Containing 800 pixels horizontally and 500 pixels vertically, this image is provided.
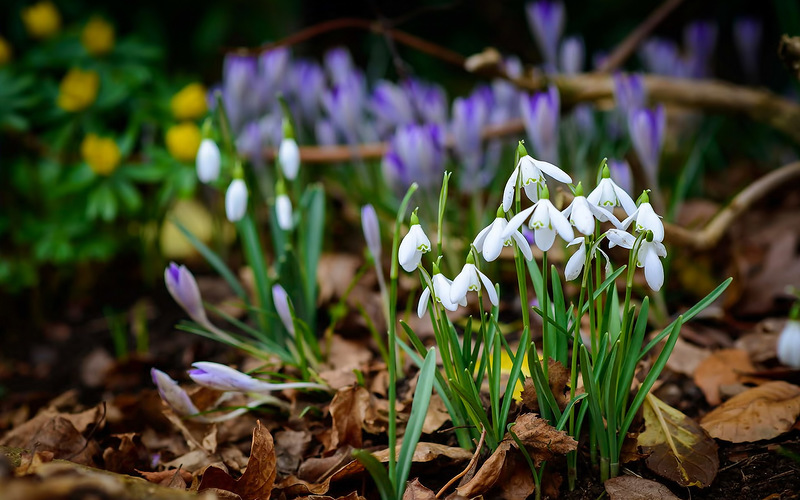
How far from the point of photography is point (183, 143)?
8.35 ft

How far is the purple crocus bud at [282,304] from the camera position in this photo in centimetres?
155

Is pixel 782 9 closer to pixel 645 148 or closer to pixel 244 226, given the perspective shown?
pixel 645 148

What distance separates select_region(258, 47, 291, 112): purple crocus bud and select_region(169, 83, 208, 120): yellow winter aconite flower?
25cm

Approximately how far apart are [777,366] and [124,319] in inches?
88.9

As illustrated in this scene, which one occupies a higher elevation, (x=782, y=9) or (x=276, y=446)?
(x=782, y=9)

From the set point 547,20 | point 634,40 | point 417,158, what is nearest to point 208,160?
point 417,158

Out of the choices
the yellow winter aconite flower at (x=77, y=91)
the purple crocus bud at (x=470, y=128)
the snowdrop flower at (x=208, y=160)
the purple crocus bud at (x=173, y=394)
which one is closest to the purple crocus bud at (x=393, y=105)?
the purple crocus bud at (x=470, y=128)

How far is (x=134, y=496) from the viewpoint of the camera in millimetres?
914

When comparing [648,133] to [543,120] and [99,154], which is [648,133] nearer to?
[543,120]

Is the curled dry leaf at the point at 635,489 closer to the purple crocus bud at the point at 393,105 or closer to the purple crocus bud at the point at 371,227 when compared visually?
the purple crocus bud at the point at 371,227

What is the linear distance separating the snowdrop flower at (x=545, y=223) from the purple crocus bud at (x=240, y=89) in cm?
183

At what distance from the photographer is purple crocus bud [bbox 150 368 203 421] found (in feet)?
4.45

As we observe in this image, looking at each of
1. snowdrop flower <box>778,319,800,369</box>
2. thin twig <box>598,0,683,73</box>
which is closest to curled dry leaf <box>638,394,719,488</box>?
snowdrop flower <box>778,319,800,369</box>

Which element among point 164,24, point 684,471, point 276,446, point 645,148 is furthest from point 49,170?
point 684,471
